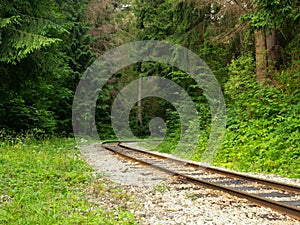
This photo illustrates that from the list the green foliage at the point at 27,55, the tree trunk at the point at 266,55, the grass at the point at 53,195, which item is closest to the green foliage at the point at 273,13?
the tree trunk at the point at 266,55

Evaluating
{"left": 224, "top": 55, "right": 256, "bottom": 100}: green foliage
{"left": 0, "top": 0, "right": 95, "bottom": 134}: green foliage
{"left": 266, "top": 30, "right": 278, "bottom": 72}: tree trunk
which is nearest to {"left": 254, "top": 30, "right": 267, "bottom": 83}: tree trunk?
{"left": 266, "top": 30, "right": 278, "bottom": 72}: tree trunk

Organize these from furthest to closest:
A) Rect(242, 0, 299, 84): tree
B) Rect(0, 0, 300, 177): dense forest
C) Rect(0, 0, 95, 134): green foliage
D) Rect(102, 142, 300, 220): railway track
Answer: Rect(0, 0, 95, 134): green foliage < Rect(0, 0, 300, 177): dense forest < Rect(242, 0, 299, 84): tree < Rect(102, 142, 300, 220): railway track

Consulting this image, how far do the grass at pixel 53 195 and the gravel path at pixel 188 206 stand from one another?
0.36 meters

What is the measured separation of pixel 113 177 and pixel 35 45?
6.36 m

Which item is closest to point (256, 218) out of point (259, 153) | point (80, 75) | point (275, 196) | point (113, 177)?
point (275, 196)

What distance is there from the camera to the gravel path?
4.94 metres

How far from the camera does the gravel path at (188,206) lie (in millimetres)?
4938

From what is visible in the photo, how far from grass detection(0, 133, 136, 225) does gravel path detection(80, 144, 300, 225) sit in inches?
14.1

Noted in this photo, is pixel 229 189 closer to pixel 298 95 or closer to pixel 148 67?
pixel 298 95

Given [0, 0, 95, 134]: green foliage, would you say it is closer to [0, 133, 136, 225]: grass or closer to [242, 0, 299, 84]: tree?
[0, 133, 136, 225]: grass

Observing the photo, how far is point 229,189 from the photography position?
649 centimetres

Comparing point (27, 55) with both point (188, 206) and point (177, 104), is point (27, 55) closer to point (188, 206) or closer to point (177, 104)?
point (188, 206)

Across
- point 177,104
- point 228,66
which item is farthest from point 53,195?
point 177,104

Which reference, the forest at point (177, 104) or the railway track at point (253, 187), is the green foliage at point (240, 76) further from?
the railway track at point (253, 187)
